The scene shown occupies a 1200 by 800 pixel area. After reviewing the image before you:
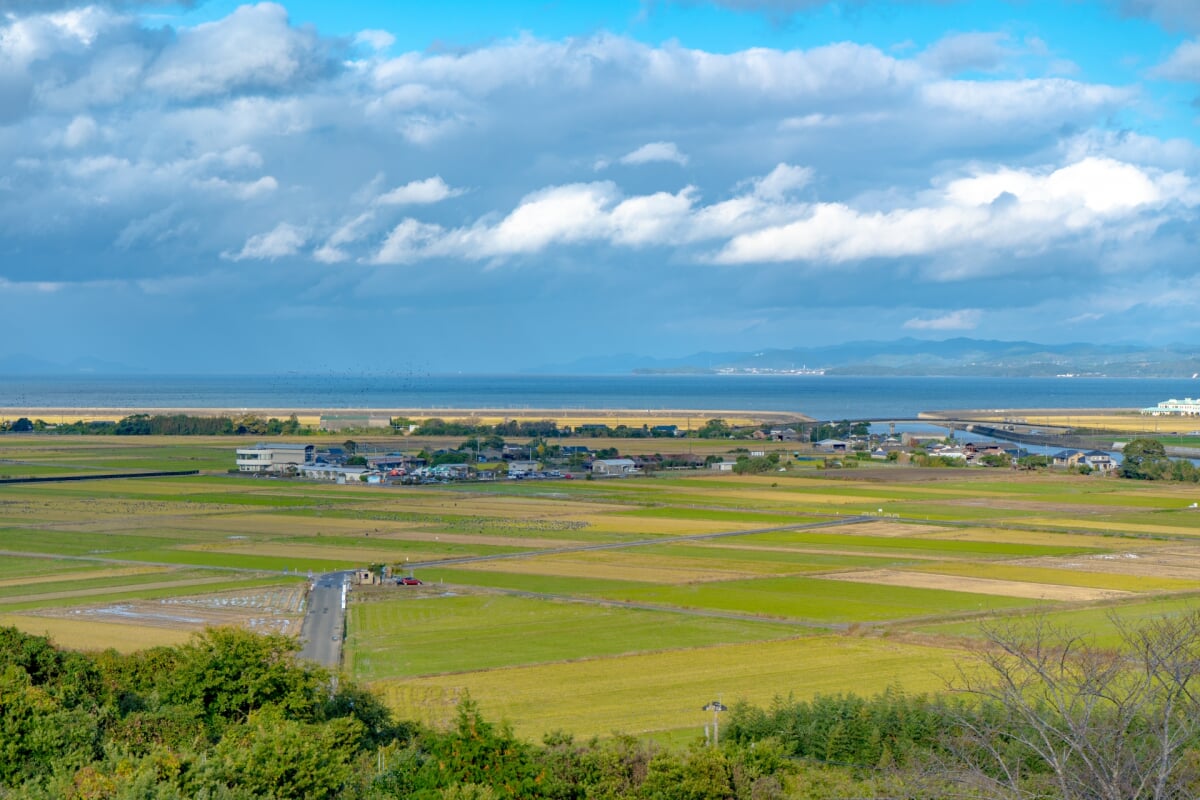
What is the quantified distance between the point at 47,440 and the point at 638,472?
63087 millimetres

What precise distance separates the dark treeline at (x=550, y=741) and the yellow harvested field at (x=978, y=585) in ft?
45.9

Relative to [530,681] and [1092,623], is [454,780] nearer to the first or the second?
[530,681]

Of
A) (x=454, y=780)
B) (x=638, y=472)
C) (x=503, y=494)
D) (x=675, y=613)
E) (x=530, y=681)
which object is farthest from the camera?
(x=638, y=472)

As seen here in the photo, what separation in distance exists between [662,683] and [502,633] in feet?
23.1

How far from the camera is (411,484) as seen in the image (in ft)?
276

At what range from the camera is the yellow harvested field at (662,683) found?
2586 centimetres

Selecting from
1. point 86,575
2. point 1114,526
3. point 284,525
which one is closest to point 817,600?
point 86,575

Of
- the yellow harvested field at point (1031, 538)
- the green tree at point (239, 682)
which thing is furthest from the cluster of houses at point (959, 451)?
the green tree at point (239, 682)

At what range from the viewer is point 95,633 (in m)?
33.4

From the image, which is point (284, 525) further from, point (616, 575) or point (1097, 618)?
point (1097, 618)

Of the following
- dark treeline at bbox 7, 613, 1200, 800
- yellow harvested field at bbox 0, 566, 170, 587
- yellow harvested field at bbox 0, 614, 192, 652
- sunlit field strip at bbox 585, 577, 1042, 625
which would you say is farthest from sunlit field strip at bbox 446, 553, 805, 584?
dark treeline at bbox 7, 613, 1200, 800

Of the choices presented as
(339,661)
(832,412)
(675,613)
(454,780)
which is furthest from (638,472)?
(832,412)

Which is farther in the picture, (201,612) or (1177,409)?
(1177,409)

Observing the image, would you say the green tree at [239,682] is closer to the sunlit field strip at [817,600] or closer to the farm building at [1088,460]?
the sunlit field strip at [817,600]
